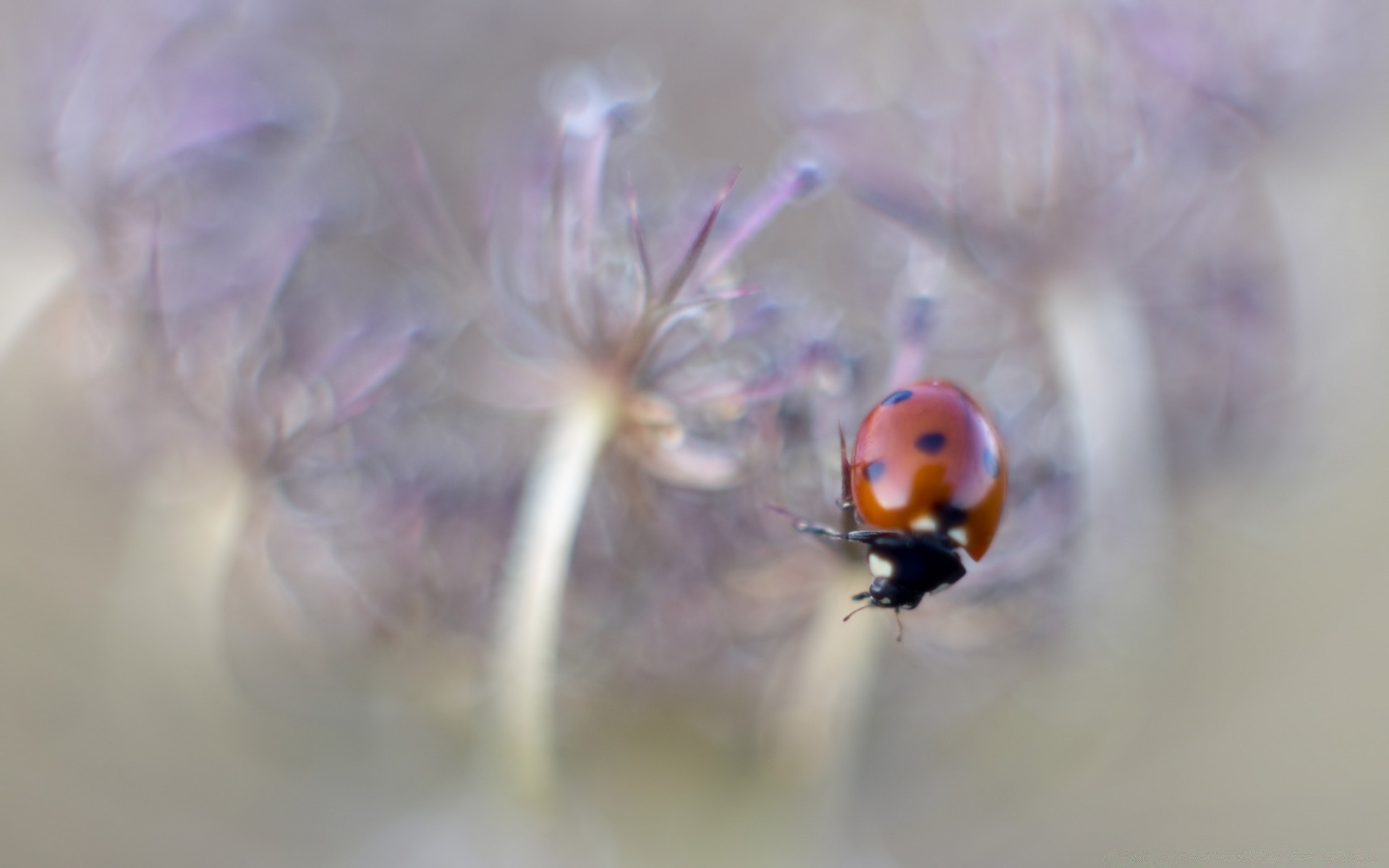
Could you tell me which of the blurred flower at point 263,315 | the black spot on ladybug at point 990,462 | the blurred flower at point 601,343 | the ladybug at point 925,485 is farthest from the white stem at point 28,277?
the black spot on ladybug at point 990,462

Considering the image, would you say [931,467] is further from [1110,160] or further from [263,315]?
[263,315]

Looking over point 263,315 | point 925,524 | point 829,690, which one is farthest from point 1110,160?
point 263,315

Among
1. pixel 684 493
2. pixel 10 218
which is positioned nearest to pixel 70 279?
pixel 10 218

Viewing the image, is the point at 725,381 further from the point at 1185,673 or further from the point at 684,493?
the point at 1185,673

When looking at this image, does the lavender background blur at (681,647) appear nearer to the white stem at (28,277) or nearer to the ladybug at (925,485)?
the white stem at (28,277)

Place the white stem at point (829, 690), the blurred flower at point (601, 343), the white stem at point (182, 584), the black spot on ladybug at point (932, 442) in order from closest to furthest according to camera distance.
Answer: the black spot on ladybug at point (932, 442) → the blurred flower at point (601, 343) → the white stem at point (829, 690) → the white stem at point (182, 584)
